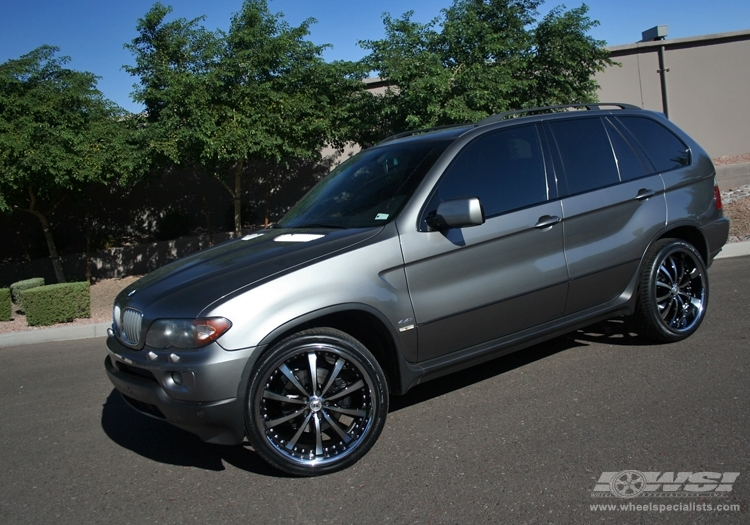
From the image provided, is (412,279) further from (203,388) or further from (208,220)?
(208,220)

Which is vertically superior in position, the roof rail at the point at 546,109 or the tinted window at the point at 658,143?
the roof rail at the point at 546,109

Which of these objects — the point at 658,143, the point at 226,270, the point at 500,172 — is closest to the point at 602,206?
the point at 500,172

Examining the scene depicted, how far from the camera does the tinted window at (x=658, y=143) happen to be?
5.64 m

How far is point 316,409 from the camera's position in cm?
389

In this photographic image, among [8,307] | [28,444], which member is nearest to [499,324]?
[28,444]

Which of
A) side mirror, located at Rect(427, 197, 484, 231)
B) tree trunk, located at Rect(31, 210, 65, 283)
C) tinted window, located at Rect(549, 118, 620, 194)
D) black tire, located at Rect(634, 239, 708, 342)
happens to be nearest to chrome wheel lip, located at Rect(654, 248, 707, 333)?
black tire, located at Rect(634, 239, 708, 342)

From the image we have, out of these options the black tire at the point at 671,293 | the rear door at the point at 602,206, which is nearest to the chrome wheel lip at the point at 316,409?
the rear door at the point at 602,206

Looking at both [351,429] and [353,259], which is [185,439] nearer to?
[351,429]

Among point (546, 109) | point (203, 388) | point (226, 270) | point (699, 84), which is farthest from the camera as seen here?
point (699, 84)

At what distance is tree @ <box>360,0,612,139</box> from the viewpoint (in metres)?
13.0

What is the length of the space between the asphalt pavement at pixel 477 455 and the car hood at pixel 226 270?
3.37 ft

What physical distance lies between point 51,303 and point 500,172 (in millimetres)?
7529

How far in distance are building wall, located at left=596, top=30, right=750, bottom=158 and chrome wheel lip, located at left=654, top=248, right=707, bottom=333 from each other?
16.7m

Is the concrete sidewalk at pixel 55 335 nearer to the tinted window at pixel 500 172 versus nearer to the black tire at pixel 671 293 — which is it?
the tinted window at pixel 500 172
